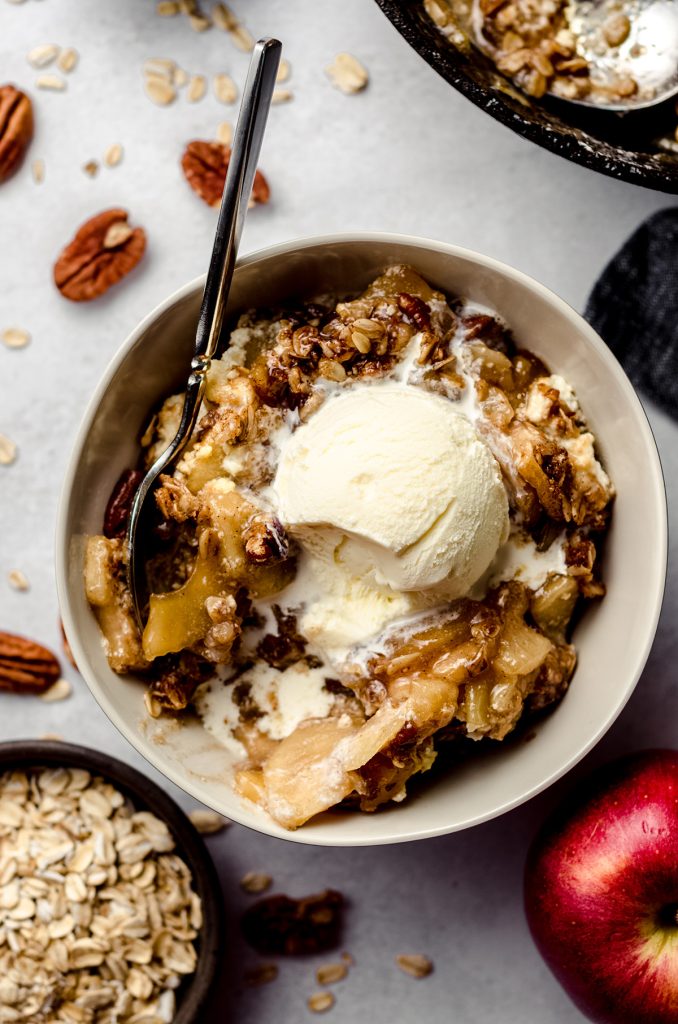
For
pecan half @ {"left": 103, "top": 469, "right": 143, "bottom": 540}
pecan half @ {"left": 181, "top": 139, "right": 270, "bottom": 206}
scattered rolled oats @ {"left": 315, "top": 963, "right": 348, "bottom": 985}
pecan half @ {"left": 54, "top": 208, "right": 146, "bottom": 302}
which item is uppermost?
pecan half @ {"left": 181, "top": 139, "right": 270, "bottom": 206}

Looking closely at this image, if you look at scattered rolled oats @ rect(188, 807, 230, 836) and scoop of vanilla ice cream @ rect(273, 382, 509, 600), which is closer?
scoop of vanilla ice cream @ rect(273, 382, 509, 600)

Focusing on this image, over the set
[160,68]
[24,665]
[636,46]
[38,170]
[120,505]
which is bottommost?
[24,665]

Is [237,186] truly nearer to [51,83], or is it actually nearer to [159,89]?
[159,89]

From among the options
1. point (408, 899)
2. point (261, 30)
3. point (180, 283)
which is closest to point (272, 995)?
point (408, 899)

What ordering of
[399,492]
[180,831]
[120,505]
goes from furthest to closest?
[180,831] < [120,505] < [399,492]

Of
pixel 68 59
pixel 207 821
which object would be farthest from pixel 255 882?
pixel 68 59

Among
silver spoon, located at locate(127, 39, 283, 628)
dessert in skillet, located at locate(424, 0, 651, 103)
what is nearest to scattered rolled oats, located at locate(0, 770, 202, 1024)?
silver spoon, located at locate(127, 39, 283, 628)

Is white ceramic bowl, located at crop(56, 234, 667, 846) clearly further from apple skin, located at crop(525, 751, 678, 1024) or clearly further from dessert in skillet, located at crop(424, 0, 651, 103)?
dessert in skillet, located at crop(424, 0, 651, 103)
